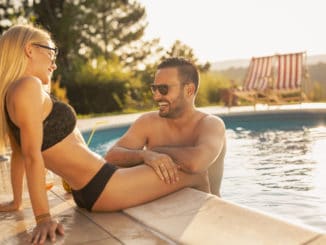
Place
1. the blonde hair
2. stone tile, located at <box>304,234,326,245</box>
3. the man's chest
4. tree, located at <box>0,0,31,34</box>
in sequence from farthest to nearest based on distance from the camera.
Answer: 1. tree, located at <box>0,0,31,34</box>
2. the man's chest
3. the blonde hair
4. stone tile, located at <box>304,234,326,245</box>

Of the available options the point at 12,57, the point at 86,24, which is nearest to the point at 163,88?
the point at 12,57

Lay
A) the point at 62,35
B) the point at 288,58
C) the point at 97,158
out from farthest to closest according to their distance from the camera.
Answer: the point at 62,35 → the point at 288,58 → the point at 97,158

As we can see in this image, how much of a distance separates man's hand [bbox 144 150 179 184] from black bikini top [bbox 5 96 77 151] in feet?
1.79

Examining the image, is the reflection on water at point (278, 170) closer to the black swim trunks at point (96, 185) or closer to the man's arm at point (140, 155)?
the man's arm at point (140, 155)

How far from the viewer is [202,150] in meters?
2.69

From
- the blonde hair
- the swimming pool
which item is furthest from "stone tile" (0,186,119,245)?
the swimming pool

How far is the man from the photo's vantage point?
2611 mm

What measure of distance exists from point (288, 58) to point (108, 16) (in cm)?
1462

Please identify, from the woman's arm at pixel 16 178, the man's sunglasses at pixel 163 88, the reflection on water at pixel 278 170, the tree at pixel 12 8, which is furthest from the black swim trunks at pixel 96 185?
the tree at pixel 12 8

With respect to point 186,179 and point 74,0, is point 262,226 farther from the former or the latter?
point 74,0

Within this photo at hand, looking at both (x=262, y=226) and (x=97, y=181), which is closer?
(x=262, y=226)

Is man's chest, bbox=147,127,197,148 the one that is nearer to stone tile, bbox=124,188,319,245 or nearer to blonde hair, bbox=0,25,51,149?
stone tile, bbox=124,188,319,245

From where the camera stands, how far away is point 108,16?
24.9m

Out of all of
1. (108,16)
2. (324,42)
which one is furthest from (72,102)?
(324,42)
